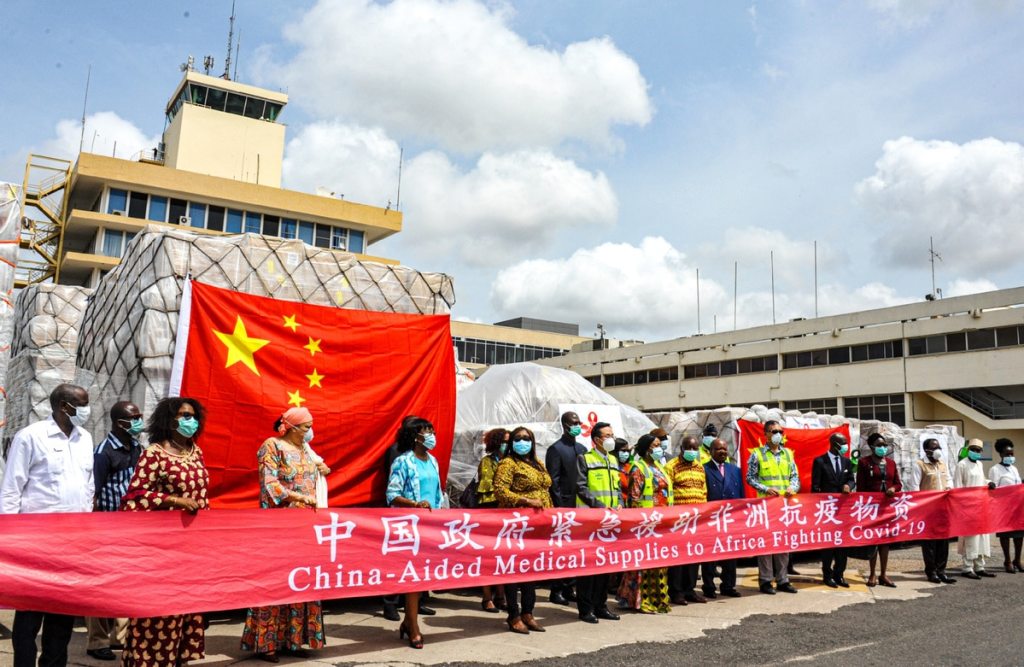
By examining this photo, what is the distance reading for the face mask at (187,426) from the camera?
498 cm

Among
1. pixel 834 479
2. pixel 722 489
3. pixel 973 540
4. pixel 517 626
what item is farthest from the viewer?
pixel 973 540

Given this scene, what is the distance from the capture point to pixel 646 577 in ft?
25.9

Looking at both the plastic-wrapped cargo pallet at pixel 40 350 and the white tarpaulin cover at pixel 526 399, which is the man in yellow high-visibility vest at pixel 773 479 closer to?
the white tarpaulin cover at pixel 526 399

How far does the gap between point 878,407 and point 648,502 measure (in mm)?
35302

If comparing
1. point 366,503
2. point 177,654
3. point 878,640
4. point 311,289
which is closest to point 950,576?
point 878,640

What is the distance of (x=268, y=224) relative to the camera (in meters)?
41.8

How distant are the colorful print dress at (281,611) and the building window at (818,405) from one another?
38249 millimetres

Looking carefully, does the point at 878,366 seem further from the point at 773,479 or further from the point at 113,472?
the point at 113,472

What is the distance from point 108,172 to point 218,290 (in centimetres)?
3570

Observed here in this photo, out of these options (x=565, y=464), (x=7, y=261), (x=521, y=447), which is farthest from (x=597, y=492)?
(x=7, y=261)

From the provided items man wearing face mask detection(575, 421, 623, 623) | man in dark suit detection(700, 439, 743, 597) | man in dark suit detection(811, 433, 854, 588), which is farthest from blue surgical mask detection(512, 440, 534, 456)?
man in dark suit detection(811, 433, 854, 588)

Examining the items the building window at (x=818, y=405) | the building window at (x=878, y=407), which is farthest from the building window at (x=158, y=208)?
the building window at (x=878, y=407)

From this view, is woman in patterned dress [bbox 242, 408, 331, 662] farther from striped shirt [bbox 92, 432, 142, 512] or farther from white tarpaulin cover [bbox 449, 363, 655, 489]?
white tarpaulin cover [bbox 449, 363, 655, 489]

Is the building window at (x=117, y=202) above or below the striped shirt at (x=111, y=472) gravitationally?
above
